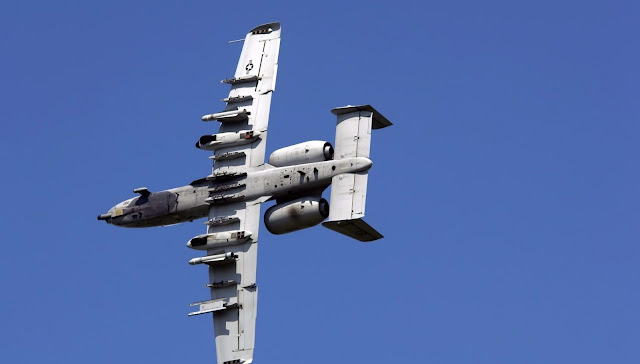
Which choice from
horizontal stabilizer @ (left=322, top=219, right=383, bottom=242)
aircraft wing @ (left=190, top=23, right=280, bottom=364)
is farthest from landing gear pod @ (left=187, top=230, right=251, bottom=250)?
horizontal stabilizer @ (left=322, top=219, right=383, bottom=242)

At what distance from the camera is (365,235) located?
300 ft

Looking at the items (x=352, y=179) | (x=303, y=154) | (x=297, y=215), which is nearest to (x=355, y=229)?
(x=352, y=179)

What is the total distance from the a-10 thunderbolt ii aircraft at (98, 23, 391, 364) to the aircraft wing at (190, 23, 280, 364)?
6 cm

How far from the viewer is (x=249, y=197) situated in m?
93.6

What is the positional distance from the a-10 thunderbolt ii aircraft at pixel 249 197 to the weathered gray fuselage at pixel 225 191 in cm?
6

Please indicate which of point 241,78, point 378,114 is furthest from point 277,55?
point 378,114

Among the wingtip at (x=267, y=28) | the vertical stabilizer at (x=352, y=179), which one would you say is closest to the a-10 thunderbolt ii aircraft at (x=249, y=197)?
the vertical stabilizer at (x=352, y=179)

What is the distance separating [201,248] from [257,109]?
371 inches

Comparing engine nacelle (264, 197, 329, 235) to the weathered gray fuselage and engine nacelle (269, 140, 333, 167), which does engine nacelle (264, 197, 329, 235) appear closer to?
the weathered gray fuselage

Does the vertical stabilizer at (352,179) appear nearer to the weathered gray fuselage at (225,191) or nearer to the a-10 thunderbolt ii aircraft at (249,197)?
the a-10 thunderbolt ii aircraft at (249,197)

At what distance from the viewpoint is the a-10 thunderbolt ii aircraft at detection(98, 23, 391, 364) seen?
9088 cm

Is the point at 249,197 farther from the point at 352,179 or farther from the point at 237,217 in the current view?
the point at 352,179

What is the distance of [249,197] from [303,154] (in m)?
4.25

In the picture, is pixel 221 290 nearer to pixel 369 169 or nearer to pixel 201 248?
pixel 201 248
